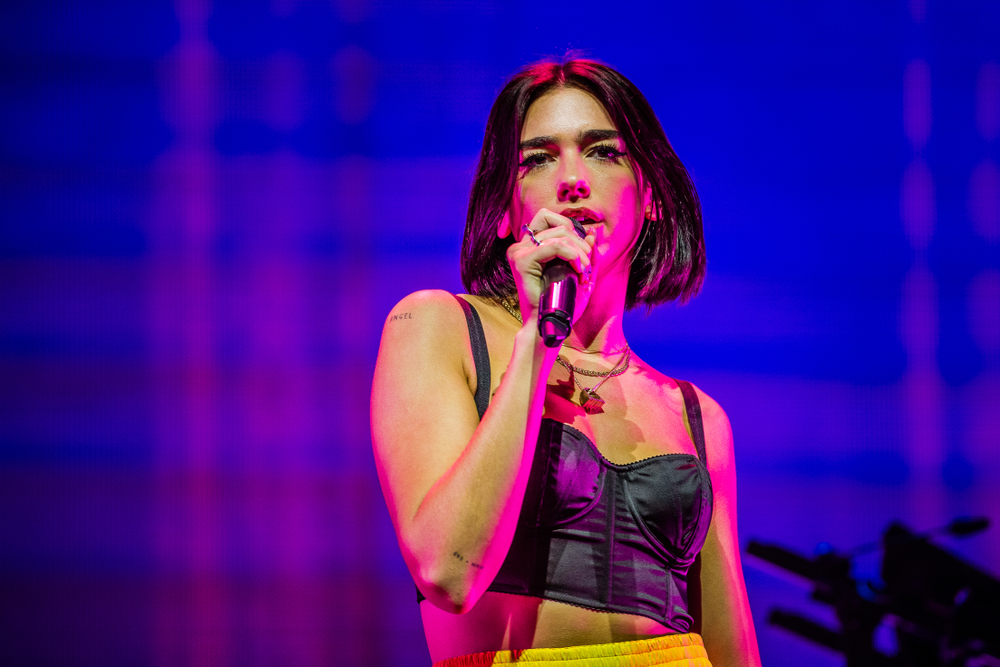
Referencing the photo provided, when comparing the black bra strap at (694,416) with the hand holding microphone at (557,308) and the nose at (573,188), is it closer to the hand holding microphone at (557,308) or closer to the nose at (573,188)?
the nose at (573,188)

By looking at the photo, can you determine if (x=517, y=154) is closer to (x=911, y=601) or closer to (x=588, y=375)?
(x=588, y=375)

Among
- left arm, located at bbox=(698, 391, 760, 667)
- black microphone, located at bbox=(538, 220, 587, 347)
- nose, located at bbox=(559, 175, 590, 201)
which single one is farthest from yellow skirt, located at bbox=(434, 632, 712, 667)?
nose, located at bbox=(559, 175, 590, 201)

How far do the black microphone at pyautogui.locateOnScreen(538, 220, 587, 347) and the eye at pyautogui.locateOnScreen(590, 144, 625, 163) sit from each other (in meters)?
0.44

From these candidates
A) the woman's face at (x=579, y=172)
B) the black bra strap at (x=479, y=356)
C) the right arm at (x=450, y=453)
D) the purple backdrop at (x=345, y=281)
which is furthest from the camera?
the purple backdrop at (x=345, y=281)

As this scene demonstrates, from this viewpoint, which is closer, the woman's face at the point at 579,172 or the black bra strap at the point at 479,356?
the black bra strap at the point at 479,356

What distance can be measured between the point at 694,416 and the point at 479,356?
0.48m

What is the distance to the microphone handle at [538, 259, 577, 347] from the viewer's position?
116 cm

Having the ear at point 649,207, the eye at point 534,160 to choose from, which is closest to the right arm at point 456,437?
the eye at point 534,160

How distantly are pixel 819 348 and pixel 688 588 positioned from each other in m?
1.32

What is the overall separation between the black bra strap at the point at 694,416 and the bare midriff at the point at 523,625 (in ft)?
1.31

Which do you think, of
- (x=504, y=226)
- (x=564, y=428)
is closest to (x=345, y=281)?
(x=504, y=226)

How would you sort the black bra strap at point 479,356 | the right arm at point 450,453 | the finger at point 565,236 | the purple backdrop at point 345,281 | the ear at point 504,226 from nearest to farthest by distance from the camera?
1. the right arm at point 450,453
2. the finger at point 565,236
3. the black bra strap at point 479,356
4. the ear at point 504,226
5. the purple backdrop at point 345,281

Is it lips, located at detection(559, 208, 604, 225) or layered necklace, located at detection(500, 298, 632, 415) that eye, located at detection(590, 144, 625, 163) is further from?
layered necklace, located at detection(500, 298, 632, 415)

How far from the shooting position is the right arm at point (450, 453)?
1.12 meters
